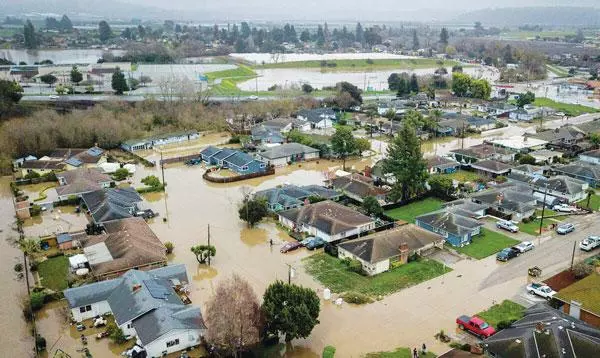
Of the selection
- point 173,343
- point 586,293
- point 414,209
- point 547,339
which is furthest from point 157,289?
point 414,209

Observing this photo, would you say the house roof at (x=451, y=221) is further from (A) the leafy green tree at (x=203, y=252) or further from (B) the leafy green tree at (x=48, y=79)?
(B) the leafy green tree at (x=48, y=79)

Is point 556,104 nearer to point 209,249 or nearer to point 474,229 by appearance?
point 474,229

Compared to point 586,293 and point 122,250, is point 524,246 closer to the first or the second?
point 586,293

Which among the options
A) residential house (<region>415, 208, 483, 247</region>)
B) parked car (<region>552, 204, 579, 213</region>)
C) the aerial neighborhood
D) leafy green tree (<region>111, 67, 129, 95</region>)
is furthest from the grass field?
residential house (<region>415, 208, 483, 247</region>)

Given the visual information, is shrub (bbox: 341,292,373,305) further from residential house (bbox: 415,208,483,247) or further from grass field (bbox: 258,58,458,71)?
grass field (bbox: 258,58,458,71)

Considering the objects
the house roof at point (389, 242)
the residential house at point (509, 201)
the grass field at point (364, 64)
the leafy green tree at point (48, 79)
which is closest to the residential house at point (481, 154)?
the residential house at point (509, 201)

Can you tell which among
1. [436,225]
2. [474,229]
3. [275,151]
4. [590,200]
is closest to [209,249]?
[436,225]
